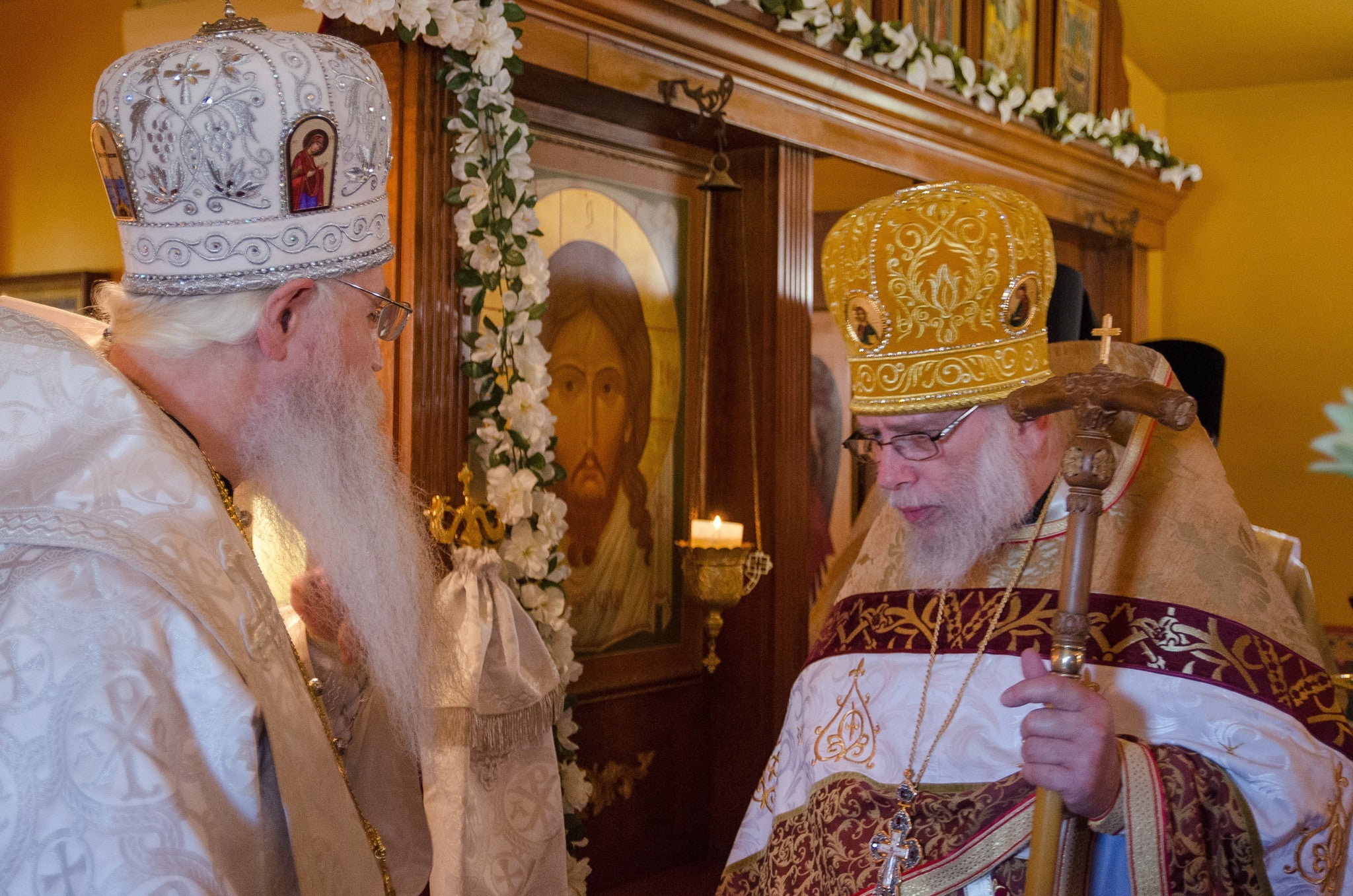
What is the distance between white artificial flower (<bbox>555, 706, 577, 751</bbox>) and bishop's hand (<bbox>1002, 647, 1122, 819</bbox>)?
209cm

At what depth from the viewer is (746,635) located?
15.4 feet

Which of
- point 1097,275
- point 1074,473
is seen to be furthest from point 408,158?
point 1097,275

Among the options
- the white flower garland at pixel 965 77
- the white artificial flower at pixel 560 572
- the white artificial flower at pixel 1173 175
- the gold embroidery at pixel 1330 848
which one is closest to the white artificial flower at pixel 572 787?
the white artificial flower at pixel 560 572

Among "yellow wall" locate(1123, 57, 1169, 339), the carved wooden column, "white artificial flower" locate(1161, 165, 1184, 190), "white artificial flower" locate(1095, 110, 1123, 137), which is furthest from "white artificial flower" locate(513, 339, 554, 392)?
"yellow wall" locate(1123, 57, 1169, 339)

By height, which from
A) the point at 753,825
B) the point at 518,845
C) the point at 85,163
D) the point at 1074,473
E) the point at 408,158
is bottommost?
the point at 518,845

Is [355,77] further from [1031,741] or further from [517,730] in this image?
[517,730]

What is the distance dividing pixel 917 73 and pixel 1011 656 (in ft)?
10.9

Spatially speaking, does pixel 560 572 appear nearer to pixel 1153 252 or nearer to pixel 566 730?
pixel 566 730

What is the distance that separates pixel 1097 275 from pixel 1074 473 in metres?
5.75

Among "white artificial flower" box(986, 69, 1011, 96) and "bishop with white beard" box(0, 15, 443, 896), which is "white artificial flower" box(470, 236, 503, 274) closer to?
"bishop with white beard" box(0, 15, 443, 896)

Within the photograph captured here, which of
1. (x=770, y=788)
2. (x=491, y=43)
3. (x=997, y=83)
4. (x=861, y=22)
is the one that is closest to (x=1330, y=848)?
(x=770, y=788)

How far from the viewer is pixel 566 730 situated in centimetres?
373

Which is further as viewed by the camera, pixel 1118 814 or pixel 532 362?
pixel 532 362

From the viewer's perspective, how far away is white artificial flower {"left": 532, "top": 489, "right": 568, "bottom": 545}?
3.63 meters
